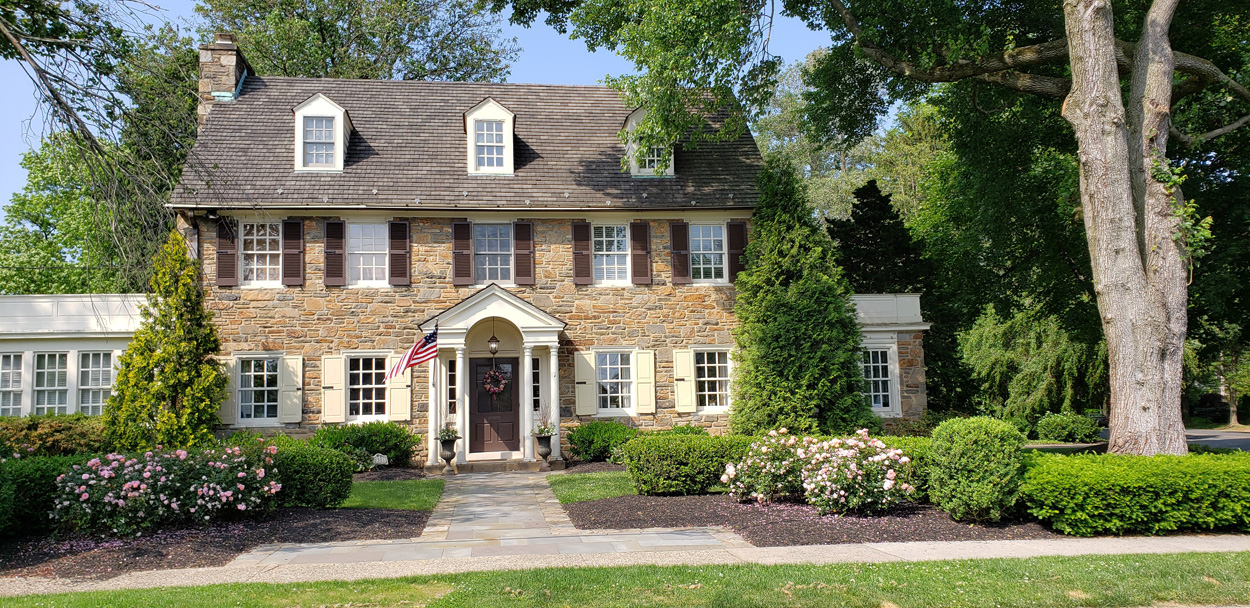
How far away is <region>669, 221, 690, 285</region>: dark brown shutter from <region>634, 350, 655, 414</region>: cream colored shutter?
1.71m

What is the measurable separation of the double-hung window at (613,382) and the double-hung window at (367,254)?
4753mm

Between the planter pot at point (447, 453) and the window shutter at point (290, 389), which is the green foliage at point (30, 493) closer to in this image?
the window shutter at point (290, 389)

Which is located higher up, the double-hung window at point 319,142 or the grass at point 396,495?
the double-hung window at point 319,142

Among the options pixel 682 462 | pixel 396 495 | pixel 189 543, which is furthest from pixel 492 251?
pixel 189 543

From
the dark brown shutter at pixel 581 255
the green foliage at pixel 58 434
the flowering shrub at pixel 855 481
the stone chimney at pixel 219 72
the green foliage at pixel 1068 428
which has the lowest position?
the green foliage at pixel 1068 428

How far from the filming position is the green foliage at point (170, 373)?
571 inches

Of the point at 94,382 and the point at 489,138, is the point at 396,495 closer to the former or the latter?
the point at 94,382

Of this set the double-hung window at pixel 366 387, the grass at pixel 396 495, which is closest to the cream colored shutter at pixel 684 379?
the grass at pixel 396 495

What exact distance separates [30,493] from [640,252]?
11303 millimetres

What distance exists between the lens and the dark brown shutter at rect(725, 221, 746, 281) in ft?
57.5

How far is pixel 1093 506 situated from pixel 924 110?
90.3ft

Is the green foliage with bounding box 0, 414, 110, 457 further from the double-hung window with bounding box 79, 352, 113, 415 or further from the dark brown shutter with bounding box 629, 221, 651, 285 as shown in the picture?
the dark brown shutter with bounding box 629, 221, 651, 285

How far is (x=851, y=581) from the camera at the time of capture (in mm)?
6812

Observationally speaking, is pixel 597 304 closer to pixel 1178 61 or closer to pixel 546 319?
pixel 546 319
